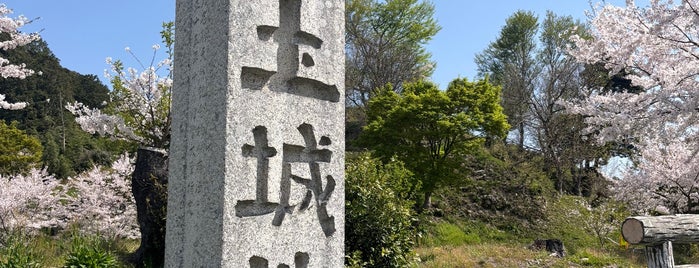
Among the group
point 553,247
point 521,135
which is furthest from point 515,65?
point 553,247

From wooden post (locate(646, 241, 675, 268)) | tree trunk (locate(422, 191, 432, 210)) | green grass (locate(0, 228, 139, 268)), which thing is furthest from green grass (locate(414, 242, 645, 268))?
tree trunk (locate(422, 191, 432, 210))

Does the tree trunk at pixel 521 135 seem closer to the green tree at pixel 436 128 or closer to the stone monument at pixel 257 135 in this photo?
the green tree at pixel 436 128

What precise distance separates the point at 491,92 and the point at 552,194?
21.1ft

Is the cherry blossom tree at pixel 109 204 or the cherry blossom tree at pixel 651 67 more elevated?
the cherry blossom tree at pixel 651 67

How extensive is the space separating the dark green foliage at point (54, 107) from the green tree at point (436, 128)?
1271 cm

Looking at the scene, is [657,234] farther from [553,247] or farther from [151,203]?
[553,247]

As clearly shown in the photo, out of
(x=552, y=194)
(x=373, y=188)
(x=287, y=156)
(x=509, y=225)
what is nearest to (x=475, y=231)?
(x=509, y=225)

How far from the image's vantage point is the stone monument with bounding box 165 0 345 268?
2928 millimetres

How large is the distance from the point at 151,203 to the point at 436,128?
33.3 feet

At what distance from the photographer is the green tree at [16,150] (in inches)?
819

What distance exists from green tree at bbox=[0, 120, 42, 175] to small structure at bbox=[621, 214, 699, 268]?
67.7ft

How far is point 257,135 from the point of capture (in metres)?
3.09

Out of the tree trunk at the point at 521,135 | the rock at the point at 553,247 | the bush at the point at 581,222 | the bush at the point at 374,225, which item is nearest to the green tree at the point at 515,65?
the tree trunk at the point at 521,135

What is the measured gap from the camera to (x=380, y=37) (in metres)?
25.9
